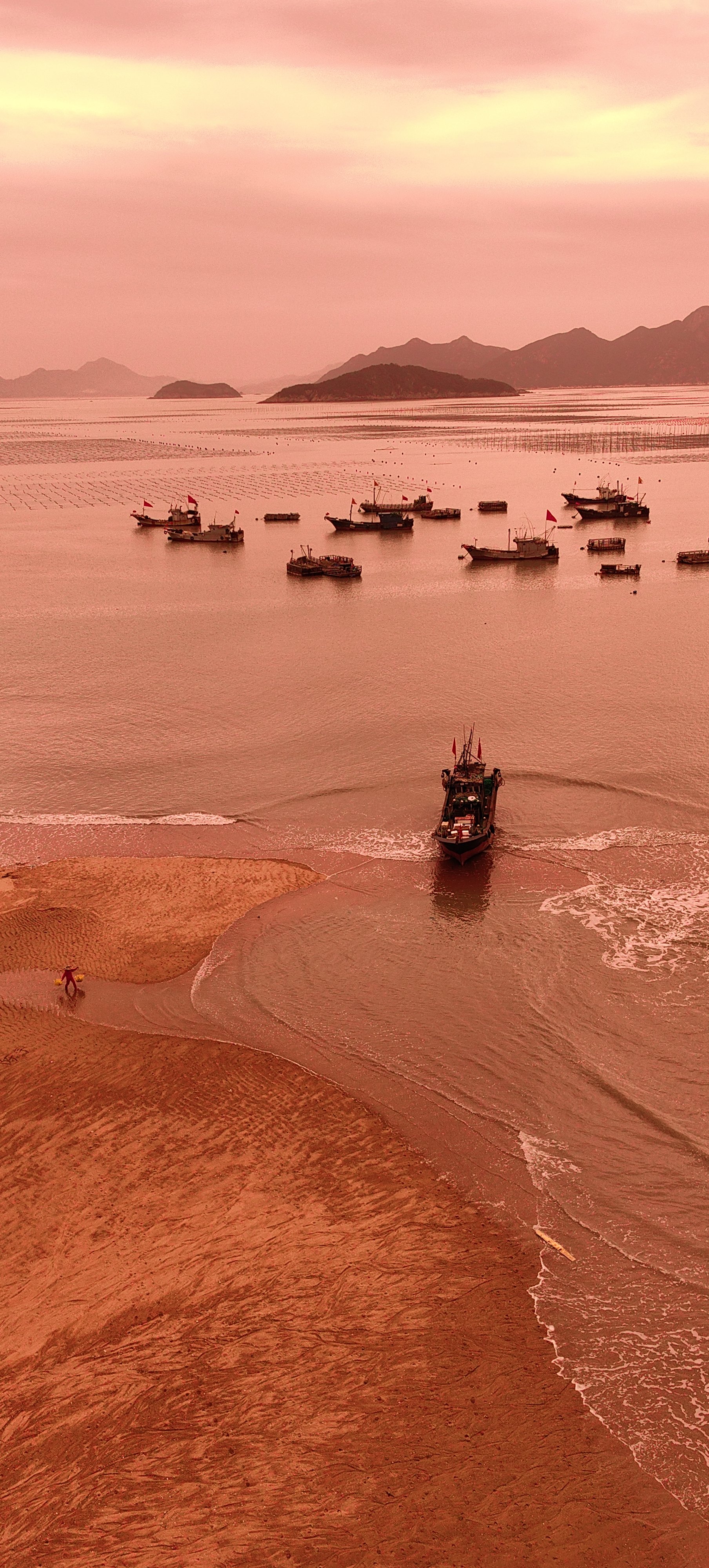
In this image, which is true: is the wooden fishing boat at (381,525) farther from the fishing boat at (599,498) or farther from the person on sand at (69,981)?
the person on sand at (69,981)

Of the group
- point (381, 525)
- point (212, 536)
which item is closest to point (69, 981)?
point (212, 536)

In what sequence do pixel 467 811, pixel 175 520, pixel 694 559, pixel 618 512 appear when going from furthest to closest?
1. pixel 618 512
2. pixel 175 520
3. pixel 694 559
4. pixel 467 811

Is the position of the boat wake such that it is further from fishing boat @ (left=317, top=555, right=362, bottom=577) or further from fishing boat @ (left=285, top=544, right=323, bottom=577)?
fishing boat @ (left=285, top=544, right=323, bottom=577)

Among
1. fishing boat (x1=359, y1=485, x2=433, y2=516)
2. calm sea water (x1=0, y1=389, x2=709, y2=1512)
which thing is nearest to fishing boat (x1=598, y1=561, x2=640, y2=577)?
calm sea water (x1=0, y1=389, x2=709, y2=1512)

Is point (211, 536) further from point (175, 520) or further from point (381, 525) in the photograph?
Answer: point (381, 525)

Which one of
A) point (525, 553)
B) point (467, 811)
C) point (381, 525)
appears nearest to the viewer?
point (467, 811)

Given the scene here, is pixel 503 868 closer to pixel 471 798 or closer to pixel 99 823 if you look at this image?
pixel 471 798

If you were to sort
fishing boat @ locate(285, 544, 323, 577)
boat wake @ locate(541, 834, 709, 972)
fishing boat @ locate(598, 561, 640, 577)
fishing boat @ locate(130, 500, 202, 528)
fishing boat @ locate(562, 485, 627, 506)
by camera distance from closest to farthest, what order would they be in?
boat wake @ locate(541, 834, 709, 972)
fishing boat @ locate(598, 561, 640, 577)
fishing boat @ locate(285, 544, 323, 577)
fishing boat @ locate(130, 500, 202, 528)
fishing boat @ locate(562, 485, 627, 506)
